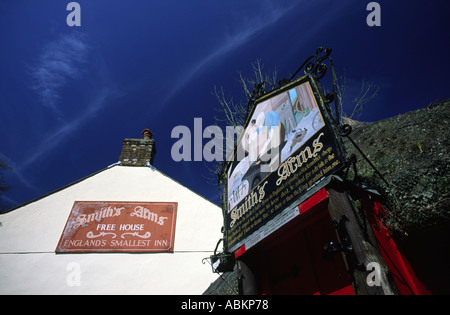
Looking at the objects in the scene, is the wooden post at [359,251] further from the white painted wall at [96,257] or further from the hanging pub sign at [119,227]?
the hanging pub sign at [119,227]

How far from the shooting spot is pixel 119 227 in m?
9.47

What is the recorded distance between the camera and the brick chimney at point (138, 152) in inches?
476

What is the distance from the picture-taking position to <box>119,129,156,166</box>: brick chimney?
12.1 metres

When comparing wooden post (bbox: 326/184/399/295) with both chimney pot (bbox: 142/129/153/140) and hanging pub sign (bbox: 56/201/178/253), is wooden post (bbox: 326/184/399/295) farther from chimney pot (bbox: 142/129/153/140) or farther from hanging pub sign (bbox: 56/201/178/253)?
chimney pot (bbox: 142/129/153/140)

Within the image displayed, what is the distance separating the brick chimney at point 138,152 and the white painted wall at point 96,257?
170cm

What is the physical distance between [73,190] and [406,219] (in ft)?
39.2

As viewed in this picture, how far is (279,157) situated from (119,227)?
7.90m

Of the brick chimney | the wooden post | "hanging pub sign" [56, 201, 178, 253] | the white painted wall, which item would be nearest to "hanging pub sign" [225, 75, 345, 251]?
the wooden post

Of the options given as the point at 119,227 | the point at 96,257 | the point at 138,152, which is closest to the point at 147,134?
the point at 138,152

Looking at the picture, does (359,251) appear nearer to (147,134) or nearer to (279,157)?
(279,157)

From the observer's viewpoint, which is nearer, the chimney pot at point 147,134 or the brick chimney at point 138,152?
the brick chimney at point 138,152

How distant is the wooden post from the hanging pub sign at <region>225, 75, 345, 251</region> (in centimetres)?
43

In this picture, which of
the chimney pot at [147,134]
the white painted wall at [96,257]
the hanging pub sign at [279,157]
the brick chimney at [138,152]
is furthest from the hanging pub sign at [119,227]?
the hanging pub sign at [279,157]

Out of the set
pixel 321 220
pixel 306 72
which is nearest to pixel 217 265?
pixel 321 220
